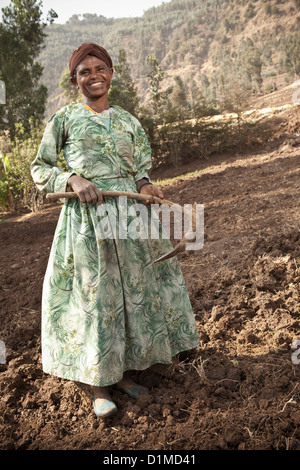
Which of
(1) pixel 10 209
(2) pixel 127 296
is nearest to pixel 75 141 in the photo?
(2) pixel 127 296

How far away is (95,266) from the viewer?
177cm

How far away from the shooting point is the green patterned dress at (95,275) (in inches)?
69.4

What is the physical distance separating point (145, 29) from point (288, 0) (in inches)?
2361

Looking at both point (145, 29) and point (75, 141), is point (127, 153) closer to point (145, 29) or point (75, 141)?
point (75, 141)

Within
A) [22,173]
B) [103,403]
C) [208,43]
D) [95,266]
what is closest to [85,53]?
[95,266]

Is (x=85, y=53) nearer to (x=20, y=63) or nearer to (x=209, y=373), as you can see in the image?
(x=209, y=373)

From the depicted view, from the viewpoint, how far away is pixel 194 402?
1802 millimetres

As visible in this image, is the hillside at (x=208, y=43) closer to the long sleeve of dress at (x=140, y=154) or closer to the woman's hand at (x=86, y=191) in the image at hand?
the long sleeve of dress at (x=140, y=154)

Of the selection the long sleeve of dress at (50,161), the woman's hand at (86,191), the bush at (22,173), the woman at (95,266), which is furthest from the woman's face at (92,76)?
the bush at (22,173)

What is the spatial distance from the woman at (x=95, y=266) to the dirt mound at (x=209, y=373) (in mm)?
154

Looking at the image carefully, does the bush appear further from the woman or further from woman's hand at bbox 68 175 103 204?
woman's hand at bbox 68 175 103 204

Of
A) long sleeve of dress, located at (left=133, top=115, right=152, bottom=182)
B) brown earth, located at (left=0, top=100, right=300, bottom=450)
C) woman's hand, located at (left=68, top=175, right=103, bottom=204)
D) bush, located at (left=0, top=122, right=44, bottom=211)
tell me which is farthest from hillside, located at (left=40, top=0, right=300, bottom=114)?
woman's hand, located at (left=68, top=175, right=103, bottom=204)

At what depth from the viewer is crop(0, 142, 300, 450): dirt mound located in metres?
1.65

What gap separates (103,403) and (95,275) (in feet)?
1.92
